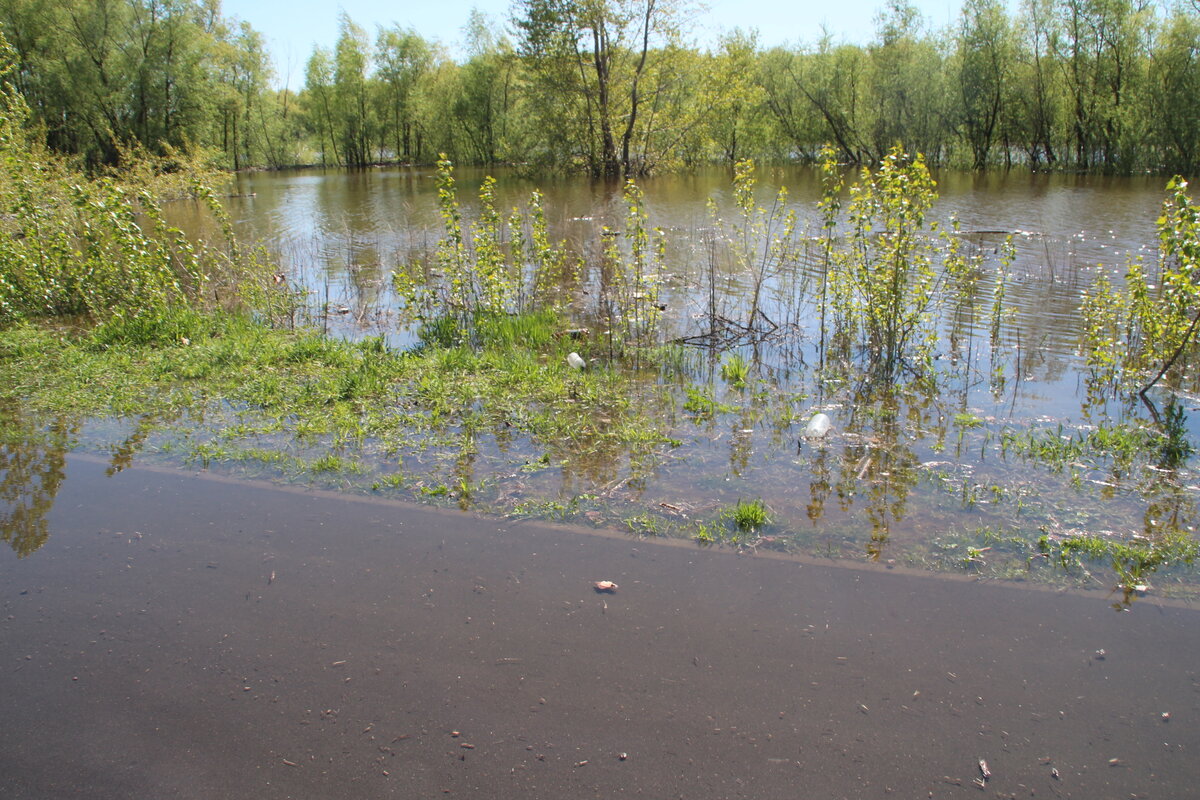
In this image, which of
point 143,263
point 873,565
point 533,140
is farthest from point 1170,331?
point 533,140

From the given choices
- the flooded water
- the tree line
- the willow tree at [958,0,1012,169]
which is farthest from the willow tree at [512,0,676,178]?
the flooded water

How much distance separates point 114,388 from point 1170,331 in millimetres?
9241

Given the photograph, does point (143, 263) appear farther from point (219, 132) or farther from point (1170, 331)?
point (219, 132)

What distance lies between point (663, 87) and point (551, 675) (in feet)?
102

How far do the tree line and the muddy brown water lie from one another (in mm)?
25464

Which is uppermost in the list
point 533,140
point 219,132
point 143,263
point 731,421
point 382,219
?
point 219,132

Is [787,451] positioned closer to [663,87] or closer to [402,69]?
[663,87]

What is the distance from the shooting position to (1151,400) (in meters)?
6.66

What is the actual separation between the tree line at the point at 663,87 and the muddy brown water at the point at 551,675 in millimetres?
25464

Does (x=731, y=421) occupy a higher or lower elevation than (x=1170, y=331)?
lower

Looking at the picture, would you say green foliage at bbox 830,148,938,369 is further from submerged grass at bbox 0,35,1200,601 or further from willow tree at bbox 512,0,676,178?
willow tree at bbox 512,0,676,178

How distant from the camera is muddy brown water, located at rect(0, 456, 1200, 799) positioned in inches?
115

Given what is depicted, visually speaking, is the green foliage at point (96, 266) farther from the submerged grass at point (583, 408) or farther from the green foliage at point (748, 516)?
the green foliage at point (748, 516)

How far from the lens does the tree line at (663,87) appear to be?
102 ft
